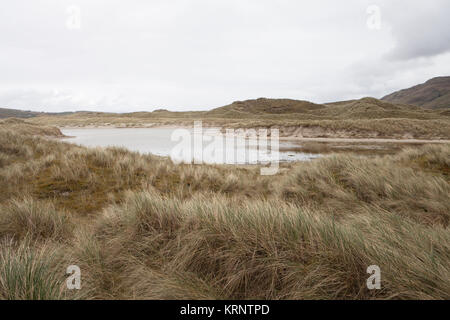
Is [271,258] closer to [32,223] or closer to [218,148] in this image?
[32,223]

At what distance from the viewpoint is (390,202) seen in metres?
4.24

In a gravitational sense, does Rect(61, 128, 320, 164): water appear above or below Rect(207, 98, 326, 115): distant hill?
below

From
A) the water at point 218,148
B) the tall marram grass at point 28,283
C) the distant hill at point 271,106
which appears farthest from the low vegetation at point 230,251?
the distant hill at point 271,106

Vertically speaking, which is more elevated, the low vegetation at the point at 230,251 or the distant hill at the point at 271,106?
the distant hill at the point at 271,106
